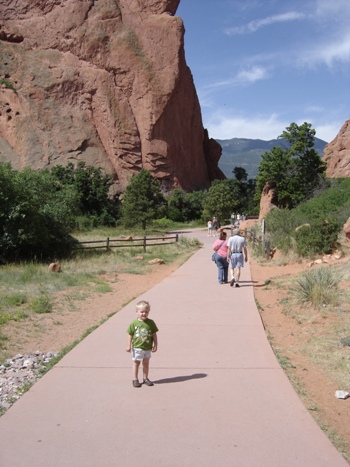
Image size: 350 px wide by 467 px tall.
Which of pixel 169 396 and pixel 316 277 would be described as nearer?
pixel 169 396

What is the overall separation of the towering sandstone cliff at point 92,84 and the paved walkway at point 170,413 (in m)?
55.2

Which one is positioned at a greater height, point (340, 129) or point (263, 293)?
point (340, 129)

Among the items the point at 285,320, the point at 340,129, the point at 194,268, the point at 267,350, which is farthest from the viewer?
the point at 340,129

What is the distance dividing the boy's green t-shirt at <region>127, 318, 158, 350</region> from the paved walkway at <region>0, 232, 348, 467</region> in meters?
0.45

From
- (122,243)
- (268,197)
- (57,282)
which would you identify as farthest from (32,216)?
(268,197)

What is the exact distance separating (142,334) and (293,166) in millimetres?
38698

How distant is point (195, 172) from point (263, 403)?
6625 cm

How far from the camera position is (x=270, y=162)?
1650 inches

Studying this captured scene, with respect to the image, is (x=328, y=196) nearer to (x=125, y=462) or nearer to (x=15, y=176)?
(x=15, y=176)

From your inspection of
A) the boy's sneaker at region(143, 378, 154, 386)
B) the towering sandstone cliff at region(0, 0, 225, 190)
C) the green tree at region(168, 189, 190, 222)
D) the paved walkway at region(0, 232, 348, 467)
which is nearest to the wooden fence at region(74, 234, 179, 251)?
the paved walkway at region(0, 232, 348, 467)

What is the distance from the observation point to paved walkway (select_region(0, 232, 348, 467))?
3.82m

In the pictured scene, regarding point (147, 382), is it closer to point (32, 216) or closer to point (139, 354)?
point (139, 354)

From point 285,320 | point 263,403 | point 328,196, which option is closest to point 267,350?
point 263,403

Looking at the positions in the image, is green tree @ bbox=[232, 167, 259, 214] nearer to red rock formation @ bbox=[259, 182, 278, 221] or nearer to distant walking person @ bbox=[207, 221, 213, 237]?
red rock formation @ bbox=[259, 182, 278, 221]
